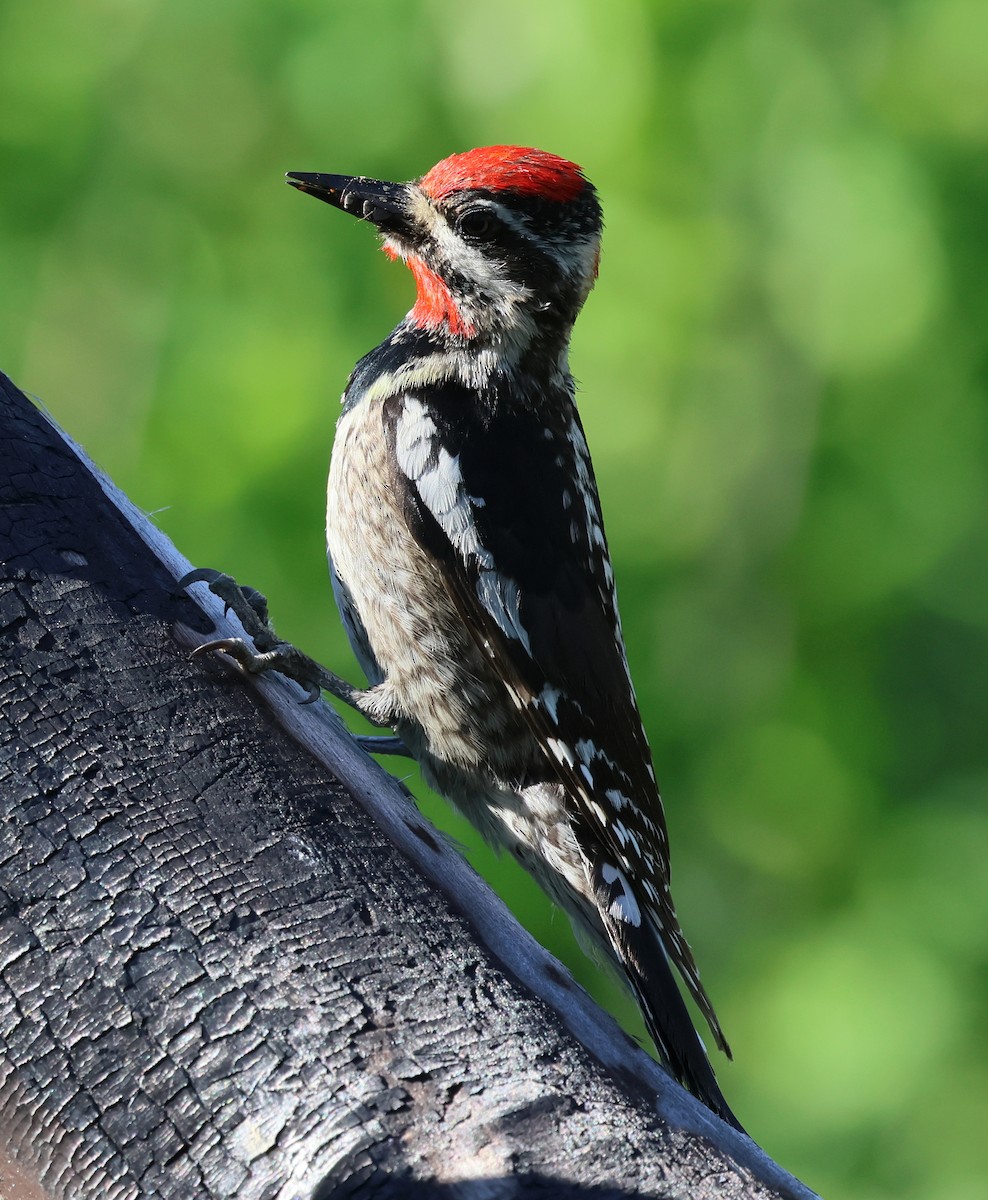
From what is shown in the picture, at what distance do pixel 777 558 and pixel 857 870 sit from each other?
0.91 meters

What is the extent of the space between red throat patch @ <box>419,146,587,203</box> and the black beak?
0.11 meters

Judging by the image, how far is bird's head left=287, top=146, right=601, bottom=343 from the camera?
9.60 ft

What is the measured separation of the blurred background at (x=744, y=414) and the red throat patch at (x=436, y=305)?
2.30 feet

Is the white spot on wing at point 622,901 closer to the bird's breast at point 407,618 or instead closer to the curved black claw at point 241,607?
the bird's breast at point 407,618

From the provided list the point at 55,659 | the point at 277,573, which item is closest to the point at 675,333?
the point at 277,573

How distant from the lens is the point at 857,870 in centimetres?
366

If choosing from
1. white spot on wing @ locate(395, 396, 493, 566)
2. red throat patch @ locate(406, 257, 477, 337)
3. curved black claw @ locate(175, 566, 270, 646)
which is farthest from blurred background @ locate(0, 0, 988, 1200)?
curved black claw @ locate(175, 566, 270, 646)

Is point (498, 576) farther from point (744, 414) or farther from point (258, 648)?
point (744, 414)

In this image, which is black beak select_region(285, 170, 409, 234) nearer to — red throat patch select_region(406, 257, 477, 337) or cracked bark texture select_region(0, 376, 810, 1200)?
red throat patch select_region(406, 257, 477, 337)

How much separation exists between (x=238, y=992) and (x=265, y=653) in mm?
887

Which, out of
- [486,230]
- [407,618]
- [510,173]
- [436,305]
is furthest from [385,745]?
[510,173]

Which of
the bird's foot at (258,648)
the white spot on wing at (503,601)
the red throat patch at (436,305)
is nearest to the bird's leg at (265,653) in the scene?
the bird's foot at (258,648)

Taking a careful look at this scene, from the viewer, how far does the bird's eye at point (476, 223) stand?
2.96m

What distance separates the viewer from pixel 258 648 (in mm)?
2426
